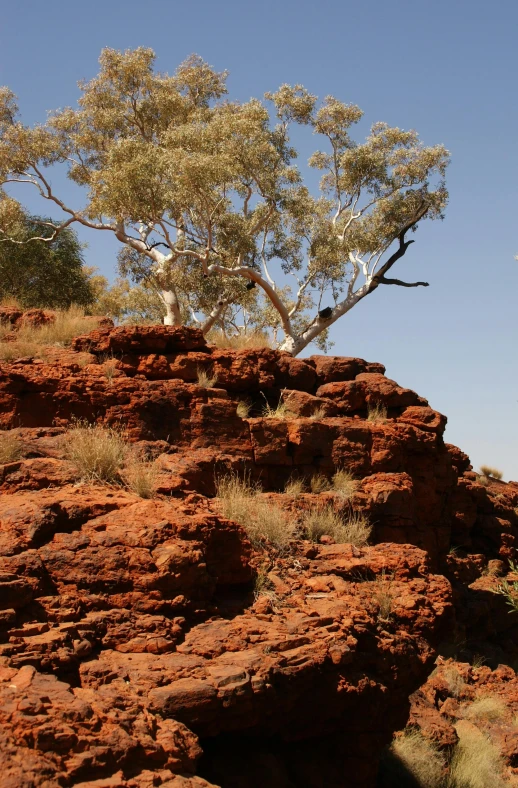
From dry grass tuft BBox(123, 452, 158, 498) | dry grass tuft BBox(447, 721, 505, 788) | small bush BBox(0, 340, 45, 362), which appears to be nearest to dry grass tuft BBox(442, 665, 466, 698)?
dry grass tuft BBox(447, 721, 505, 788)

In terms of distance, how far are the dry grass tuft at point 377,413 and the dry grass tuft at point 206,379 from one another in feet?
8.38

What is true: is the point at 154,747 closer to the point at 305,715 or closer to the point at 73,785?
the point at 73,785

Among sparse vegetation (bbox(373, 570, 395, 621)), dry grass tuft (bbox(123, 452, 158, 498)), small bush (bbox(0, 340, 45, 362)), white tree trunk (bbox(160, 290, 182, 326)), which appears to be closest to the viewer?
dry grass tuft (bbox(123, 452, 158, 498))

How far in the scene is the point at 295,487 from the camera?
29.5ft

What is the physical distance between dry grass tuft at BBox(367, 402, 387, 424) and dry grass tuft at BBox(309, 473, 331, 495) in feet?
5.65

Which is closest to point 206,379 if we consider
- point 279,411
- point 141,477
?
point 279,411

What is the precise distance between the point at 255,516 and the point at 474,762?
13.1 feet

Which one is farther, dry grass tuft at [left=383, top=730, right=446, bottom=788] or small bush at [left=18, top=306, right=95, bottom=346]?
small bush at [left=18, top=306, right=95, bottom=346]

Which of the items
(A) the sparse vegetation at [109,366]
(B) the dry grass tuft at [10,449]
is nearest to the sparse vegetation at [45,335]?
(A) the sparse vegetation at [109,366]

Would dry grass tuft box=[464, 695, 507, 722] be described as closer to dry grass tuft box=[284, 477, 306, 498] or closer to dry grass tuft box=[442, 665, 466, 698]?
dry grass tuft box=[442, 665, 466, 698]

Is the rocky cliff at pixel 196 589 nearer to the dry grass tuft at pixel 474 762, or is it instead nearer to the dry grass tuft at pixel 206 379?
the dry grass tuft at pixel 206 379

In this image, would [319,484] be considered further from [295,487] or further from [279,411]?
[279,411]

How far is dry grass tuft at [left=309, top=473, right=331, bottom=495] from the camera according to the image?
930 centimetres

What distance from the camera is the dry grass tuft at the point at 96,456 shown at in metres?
7.07
